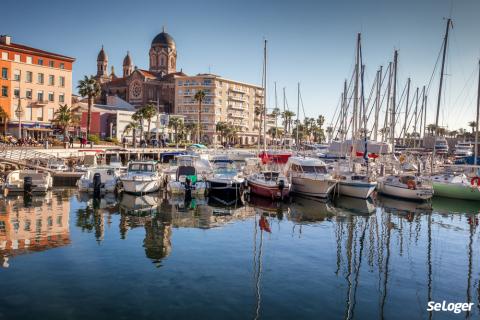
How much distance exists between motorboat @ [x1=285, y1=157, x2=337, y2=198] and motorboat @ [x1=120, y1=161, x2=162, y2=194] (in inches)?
503

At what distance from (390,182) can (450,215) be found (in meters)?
9.07

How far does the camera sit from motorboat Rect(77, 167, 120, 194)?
1568 inches

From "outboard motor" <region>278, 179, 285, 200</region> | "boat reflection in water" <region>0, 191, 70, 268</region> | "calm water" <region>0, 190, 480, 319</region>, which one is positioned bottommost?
"calm water" <region>0, 190, 480, 319</region>

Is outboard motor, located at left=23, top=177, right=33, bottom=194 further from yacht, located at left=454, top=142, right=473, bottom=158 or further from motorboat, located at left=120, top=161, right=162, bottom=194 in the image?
yacht, located at left=454, top=142, right=473, bottom=158

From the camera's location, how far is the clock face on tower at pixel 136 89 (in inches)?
5172

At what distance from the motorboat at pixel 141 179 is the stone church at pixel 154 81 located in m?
85.7

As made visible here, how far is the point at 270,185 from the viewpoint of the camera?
37969 millimetres

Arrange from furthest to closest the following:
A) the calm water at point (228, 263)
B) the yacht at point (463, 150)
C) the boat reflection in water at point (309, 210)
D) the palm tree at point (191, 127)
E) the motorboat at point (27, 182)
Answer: the palm tree at point (191, 127)
the yacht at point (463, 150)
the motorboat at point (27, 182)
the boat reflection in water at point (309, 210)
the calm water at point (228, 263)

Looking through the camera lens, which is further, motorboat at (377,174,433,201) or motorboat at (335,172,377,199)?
motorboat at (377,174,433,201)

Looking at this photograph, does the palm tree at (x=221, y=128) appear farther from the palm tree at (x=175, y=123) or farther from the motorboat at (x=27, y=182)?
the motorboat at (x=27, y=182)

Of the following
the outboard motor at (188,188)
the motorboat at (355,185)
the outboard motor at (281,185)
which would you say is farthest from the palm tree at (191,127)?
the outboard motor at (281,185)

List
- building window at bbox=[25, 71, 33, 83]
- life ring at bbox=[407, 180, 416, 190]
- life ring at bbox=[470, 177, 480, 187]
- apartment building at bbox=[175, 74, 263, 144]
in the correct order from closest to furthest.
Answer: life ring at bbox=[407, 180, 416, 190] < life ring at bbox=[470, 177, 480, 187] < building window at bbox=[25, 71, 33, 83] < apartment building at bbox=[175, 74, 263, 144]

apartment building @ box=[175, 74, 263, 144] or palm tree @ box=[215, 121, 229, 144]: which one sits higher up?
apartment building @ box=[175, 74, 263, 144]

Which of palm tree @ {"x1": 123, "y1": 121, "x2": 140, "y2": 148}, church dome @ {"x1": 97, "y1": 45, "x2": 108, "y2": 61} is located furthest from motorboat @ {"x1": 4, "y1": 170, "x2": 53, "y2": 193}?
church dome @ {"x1": 97, "y1": 45, "x2": 108, "y2": 61}
